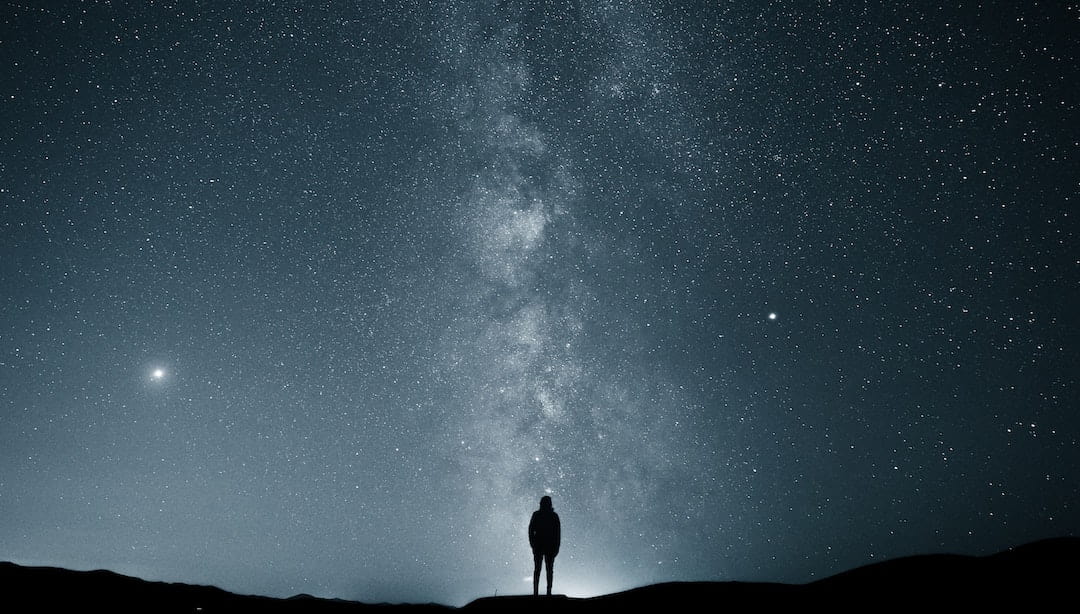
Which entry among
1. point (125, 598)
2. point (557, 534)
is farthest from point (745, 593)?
point (125, 598)

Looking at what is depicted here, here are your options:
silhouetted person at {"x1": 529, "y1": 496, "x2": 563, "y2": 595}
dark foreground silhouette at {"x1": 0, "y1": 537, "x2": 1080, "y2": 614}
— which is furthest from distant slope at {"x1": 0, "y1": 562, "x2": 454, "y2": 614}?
silhouetted person at {"x1": 529, "y1": 496, "x2": 563, "y2": 595}

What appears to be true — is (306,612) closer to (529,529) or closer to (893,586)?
(529,529)

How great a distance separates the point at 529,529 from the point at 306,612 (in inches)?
172

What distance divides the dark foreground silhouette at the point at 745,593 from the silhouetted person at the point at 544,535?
997mm

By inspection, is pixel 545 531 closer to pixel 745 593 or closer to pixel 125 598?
pixel 745 593

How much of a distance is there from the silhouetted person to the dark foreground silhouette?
100 cm

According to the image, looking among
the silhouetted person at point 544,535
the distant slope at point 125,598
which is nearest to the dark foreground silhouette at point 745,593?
the distant slope at point 125,598

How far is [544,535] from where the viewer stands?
9648 mm

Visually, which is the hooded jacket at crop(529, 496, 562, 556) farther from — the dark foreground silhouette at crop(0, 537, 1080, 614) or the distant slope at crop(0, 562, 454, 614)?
the distant slope at crop(0, 562, 454, 614)

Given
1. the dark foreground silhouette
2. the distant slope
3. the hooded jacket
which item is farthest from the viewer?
the hooded jacket

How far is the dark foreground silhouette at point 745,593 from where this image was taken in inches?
268

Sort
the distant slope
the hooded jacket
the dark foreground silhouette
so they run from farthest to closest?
1. the hooded jacket
2. the distant slope
3. the dark foreground silhouette

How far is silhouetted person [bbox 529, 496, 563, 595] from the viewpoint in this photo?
31.6 feet

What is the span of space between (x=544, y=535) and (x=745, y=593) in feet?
11.9
